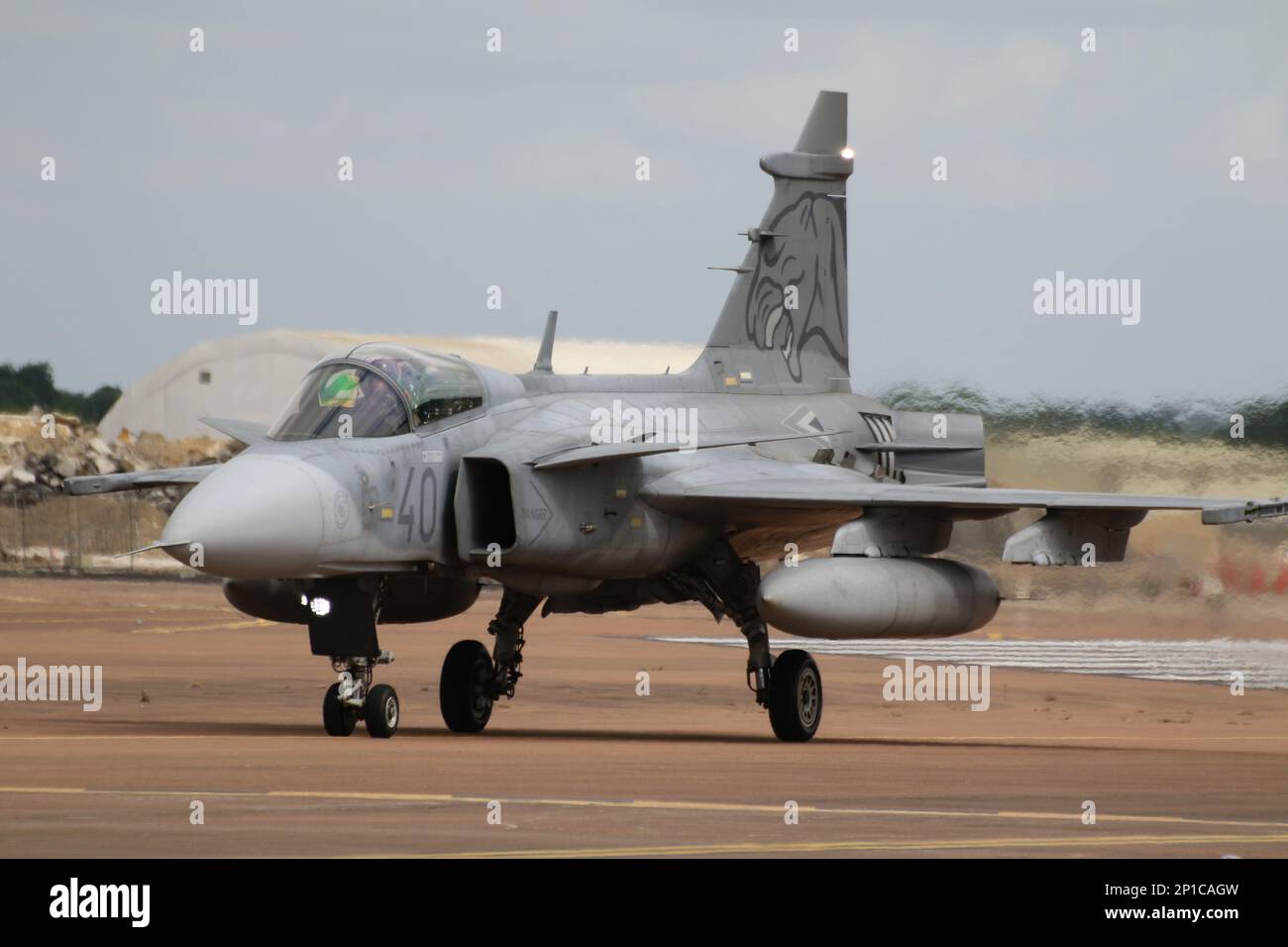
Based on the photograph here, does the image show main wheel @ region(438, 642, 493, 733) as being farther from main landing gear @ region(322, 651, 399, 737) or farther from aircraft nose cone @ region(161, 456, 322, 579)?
aircraft nose cone @ region(161, 456, 322, 579)

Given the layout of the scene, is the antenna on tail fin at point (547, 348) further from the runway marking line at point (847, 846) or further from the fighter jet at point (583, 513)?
the runway marking line at point (847, 846)

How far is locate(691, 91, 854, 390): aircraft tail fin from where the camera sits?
23.3 meters

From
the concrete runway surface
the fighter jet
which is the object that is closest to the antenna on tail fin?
the fighter jet

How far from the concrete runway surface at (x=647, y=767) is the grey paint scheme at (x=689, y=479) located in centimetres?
154

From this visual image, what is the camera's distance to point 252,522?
16531 mm

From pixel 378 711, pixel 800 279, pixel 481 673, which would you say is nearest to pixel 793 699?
pixel 481 673

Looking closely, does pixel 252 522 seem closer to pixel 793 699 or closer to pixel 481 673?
pixel 481 673

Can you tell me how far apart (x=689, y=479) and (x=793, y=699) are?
221 centimetres

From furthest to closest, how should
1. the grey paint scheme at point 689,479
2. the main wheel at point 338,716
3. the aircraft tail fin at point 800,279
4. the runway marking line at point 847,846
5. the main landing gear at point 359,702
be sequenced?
the aircraft tail fin at point 800,279 → the main wheel at point 338,716 → the main landing gear at point 359,702 → the grey paint scheme at point 689,479 → the runway marking line at point 847,846

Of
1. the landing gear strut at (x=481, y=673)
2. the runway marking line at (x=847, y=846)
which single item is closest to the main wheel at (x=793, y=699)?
the landing gear strut at (x=481, y=673)

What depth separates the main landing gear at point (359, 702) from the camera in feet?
59.9
